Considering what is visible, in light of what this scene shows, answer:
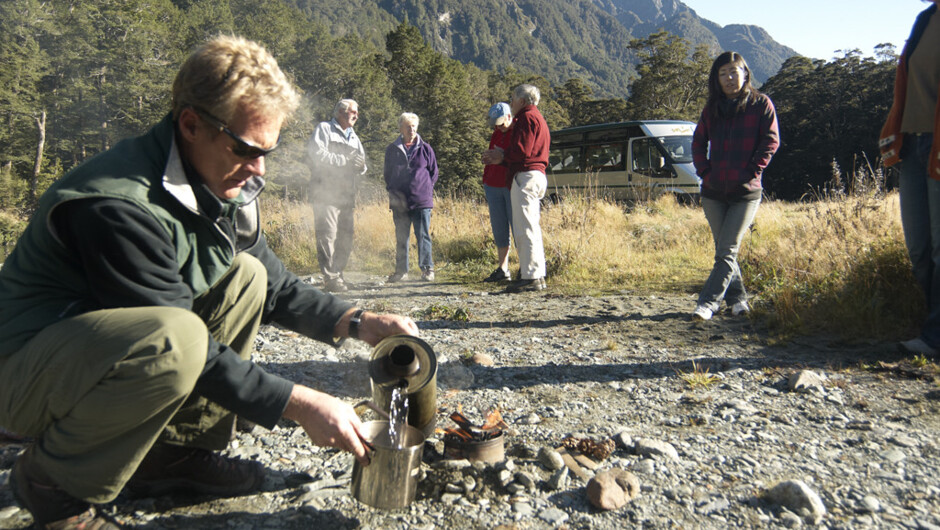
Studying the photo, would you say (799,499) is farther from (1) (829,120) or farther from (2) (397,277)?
(1) (829,120)

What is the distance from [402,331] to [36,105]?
124 feet

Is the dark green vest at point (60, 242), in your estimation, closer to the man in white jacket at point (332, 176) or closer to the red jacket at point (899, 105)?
the red jacket at point (899, 105)

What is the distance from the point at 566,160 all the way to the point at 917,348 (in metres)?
14.4

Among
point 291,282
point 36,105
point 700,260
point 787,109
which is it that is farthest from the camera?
point 787,109

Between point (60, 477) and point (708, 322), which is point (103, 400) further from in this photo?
point (708, 322)

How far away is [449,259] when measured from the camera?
8.35m

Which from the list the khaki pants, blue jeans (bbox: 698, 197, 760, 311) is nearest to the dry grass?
blue jeans (bbox: 698, 197, 760, 311)

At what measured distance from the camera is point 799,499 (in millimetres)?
1876

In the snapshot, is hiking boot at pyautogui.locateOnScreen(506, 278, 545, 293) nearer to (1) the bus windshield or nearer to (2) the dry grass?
(2) the dry grass

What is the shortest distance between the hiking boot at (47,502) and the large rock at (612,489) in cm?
148

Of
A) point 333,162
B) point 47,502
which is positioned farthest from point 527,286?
point 47,502

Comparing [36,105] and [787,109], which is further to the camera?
[787,109]

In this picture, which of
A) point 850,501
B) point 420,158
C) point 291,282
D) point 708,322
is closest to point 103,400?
point 291,282

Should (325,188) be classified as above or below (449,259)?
above
